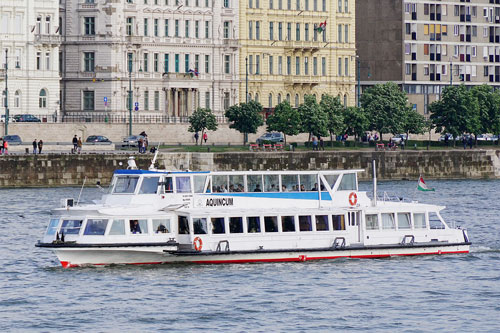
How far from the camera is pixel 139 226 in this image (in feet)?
202

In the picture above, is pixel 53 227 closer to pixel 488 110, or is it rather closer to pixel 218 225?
pixel 218 225

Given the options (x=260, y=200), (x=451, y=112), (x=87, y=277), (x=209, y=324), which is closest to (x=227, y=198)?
(x=260, y=200)

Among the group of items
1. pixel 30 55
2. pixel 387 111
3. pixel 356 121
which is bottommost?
pixel 356 121

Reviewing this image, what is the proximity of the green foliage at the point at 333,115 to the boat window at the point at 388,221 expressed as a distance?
2808 inches

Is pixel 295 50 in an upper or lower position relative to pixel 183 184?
upper

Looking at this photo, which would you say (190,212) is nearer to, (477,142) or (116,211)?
(116,211)

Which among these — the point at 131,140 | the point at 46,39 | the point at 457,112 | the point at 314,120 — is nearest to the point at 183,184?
the point at 131,140

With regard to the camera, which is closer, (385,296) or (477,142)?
(385,296)

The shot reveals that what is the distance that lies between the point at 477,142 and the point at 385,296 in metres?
91.7

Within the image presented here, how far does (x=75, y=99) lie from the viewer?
14800cm

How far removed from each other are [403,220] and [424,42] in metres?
119

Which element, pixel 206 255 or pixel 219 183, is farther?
pixel 219 183

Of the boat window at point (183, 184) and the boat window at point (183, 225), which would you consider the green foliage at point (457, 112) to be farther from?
the boat window at point (183, 225)

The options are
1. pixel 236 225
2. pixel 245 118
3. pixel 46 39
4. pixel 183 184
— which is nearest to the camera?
pixel 236 225
